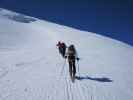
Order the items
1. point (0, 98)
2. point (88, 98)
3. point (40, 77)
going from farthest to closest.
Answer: point (40, 77)
point (88, 98)
point (0, 98)

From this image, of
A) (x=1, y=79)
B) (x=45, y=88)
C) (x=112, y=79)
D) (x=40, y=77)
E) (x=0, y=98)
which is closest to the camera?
(x=0, y=98)

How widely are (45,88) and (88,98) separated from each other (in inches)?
76.9

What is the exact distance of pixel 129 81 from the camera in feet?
42.0

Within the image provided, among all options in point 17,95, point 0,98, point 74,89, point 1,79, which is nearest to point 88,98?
point 74,89

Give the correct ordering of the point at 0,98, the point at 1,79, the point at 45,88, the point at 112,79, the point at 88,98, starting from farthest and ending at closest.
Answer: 1. the point at 112,79
2. the point at 1,79
3. the point at 45,88
4. the point at 88,98
5. the point at 0,98

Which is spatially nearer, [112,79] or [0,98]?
[0,98]

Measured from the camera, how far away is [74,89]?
9812 mm

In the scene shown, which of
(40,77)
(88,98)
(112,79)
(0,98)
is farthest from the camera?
(112,79)

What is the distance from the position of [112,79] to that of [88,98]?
14.2ft

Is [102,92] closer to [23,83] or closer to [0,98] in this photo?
[23,83]

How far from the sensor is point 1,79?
10594 mm

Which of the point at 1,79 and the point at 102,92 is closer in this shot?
the point at 102,92

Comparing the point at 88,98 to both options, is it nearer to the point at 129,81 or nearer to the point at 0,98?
the point at 0,98

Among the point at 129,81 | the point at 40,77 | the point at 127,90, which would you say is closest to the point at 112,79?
the point at 129,81
